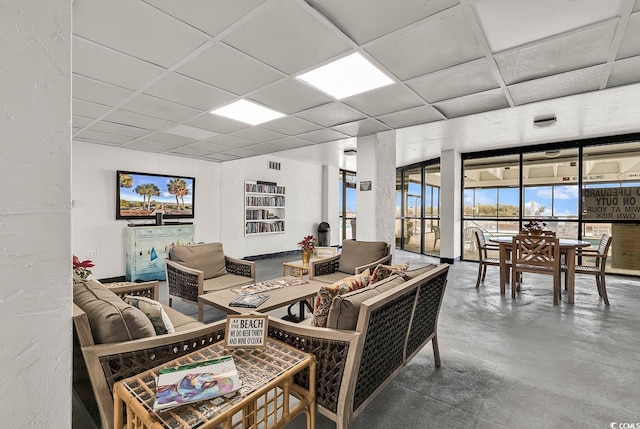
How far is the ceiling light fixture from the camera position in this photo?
14.9ft

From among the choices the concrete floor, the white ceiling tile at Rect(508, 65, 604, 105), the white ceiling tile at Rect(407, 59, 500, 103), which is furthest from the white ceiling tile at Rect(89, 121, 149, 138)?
the white ceiling tile at Rect(508, 65, 604, 105)

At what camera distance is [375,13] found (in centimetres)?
190

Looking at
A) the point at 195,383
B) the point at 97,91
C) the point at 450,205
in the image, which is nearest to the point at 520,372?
the point at 195,383

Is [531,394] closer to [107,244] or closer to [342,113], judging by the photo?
[342,113]

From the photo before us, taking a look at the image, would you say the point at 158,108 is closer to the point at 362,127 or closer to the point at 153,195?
the point at 362,127

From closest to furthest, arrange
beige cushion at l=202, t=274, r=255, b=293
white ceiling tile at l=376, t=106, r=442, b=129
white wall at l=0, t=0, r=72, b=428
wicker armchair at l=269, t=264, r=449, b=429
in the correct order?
white wall at l=0, t=0, r=72, b=428
wicker armchair at l=269, t=264, r=449, b=429
beige cushion at l=202, t=274, r=255, b=293
white ceiling tile at l=376, t=106, r=442, b=129

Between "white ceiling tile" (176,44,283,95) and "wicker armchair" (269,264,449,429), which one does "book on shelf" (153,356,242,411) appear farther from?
"white ceiling tile" (176,44,283,95)

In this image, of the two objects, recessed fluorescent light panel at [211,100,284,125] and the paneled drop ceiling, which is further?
recessed fluorescent light panel at [211,100,284,125]

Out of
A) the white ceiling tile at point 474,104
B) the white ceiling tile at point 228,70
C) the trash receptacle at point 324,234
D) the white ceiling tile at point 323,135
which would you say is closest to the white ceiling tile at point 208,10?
the white ceiling tile at point 228,70

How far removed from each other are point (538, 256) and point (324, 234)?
18.6 feet

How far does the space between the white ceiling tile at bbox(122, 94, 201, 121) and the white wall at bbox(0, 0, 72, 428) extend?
240 cm

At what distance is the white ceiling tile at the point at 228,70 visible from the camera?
93.6 inches

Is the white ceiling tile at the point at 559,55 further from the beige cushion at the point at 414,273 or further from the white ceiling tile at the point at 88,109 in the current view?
the white ceiling tile at the point at 88,109

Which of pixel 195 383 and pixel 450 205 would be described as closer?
pixel 195 383
